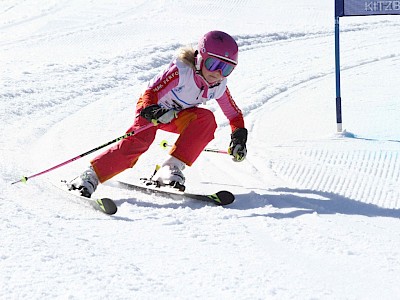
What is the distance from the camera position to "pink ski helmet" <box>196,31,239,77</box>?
459cm

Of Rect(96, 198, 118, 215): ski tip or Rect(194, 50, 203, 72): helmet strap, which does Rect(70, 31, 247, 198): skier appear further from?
Rect(96, 198, 118, 215): ski tip

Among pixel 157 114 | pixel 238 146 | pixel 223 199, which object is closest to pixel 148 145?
pixel 157 114

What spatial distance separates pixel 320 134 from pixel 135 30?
6.24 meters

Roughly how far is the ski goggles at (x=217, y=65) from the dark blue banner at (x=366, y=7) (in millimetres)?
2208

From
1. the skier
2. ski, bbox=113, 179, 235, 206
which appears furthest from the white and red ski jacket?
ski, bbox=113, 179, 235, 206

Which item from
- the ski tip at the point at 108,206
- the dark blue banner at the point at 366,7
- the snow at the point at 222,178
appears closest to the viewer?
the snow at the point at 222,178

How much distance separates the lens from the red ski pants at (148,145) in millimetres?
4609

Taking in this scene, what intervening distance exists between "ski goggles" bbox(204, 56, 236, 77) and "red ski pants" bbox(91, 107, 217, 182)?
1.10 ft

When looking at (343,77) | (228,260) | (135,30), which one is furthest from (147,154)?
(135,30)

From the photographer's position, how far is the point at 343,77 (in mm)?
9109

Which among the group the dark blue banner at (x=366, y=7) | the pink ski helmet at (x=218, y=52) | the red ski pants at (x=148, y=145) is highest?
the pink ski helmet at (x=218, y=52)

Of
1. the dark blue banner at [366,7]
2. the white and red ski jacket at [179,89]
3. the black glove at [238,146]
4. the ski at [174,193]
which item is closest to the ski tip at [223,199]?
the ski at [174,193]

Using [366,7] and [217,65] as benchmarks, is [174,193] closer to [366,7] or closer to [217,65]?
[217,65]

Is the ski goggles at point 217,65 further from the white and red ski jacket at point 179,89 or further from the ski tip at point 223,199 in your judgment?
the ski tip at point 223,199
